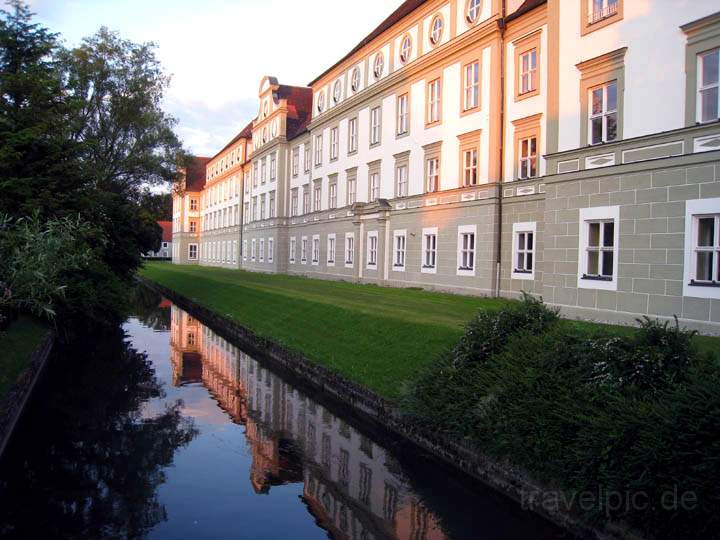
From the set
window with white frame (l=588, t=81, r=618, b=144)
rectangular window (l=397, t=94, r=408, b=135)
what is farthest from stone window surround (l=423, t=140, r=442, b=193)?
window with white frame (l=588, t=81, r=618, b=144)

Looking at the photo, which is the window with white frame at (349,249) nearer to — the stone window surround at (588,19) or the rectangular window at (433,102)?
the rectangular window at (433,102)

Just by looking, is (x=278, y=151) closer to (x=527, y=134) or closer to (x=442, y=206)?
(x=442, y=206)

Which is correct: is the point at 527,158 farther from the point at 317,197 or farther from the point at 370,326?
the point at 317,197

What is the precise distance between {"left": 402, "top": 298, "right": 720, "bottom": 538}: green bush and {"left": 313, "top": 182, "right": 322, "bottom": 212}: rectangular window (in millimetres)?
34118

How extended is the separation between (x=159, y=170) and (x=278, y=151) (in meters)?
16.1

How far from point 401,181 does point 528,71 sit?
9.53m

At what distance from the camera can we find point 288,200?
49.6 metres

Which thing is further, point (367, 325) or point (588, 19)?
point (588, 19)

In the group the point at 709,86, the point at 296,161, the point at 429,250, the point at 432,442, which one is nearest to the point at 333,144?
the point at 296,161

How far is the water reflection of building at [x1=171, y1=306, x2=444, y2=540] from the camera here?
6836mm

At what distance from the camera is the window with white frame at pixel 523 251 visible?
22.2 m

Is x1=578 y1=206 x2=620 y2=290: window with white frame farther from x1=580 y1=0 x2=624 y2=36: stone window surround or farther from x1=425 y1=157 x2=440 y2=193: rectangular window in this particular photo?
x1=425 y1=157 x2=440 y2=193: rectangular window

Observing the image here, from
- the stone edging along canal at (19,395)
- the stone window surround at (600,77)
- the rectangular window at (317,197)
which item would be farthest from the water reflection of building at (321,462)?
the rectangular window at (317,197)

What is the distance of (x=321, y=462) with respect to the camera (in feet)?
29.1
